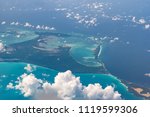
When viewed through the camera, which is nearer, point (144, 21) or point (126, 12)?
point (144, 21)

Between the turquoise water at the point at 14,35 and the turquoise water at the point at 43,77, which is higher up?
the turquoise water at the point at 14,35

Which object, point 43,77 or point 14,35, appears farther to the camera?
point 14,35

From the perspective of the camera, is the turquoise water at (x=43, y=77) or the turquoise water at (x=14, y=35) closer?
the turquoise water at (x=43, y=77)

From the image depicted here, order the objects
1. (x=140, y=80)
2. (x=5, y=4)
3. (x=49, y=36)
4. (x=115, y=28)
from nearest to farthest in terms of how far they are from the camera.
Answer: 1. (x=140, y=80)
2. (x=49, y=36)
3. (x=115, y=28)
4. (x=5, y=4)

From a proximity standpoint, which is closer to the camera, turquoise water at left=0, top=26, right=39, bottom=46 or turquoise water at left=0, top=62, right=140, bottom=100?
turquoise water at left=0, top=62, right=140, bottom=100

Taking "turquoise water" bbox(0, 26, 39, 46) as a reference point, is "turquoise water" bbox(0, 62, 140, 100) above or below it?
below

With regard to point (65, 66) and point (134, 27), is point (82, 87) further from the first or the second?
point (134, 27)

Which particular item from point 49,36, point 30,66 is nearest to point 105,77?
point 30,66

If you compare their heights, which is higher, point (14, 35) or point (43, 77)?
point (14, 35)
